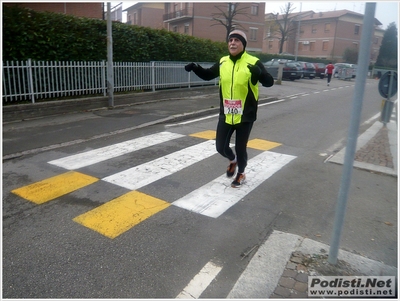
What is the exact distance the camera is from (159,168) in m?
5.49

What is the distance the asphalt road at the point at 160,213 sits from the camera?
285cm

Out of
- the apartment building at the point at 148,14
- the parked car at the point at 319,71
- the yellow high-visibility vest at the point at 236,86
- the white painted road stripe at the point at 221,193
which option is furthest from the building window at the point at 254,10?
the yellow high-visibility vest at the point at 236,86

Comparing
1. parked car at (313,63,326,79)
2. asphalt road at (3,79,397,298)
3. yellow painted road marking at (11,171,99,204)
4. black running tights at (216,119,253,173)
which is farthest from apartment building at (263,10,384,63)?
yellow painted road marking at (11,171,99,204)

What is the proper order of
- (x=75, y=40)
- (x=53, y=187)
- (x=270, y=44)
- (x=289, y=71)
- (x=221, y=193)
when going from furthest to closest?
1. (x=270, y=44)
2. (x=289, y=71)
3. (x=75, y=40)
4. (x=53, y=187)
5. (x=221, y=193)

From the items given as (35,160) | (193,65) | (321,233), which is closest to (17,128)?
(35,160)

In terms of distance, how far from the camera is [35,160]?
19.4ft

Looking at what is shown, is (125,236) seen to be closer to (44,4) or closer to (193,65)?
(193,65)

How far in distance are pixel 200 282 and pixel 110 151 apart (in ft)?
13.9

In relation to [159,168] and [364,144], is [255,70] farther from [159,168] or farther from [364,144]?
[364,144]

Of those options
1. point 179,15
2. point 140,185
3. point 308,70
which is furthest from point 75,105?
point 179,15

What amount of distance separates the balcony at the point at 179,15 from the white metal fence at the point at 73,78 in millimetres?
32948

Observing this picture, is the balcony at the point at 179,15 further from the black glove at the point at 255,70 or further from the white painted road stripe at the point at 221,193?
the black glove at the point at 255,70

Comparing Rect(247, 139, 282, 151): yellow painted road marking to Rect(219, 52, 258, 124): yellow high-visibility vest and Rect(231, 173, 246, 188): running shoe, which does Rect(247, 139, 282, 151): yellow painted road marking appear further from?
Rect(219, 52, 258, 124): yellow high-visibility vest

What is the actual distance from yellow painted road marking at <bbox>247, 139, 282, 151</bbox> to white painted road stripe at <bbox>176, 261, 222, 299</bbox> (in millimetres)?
4171
